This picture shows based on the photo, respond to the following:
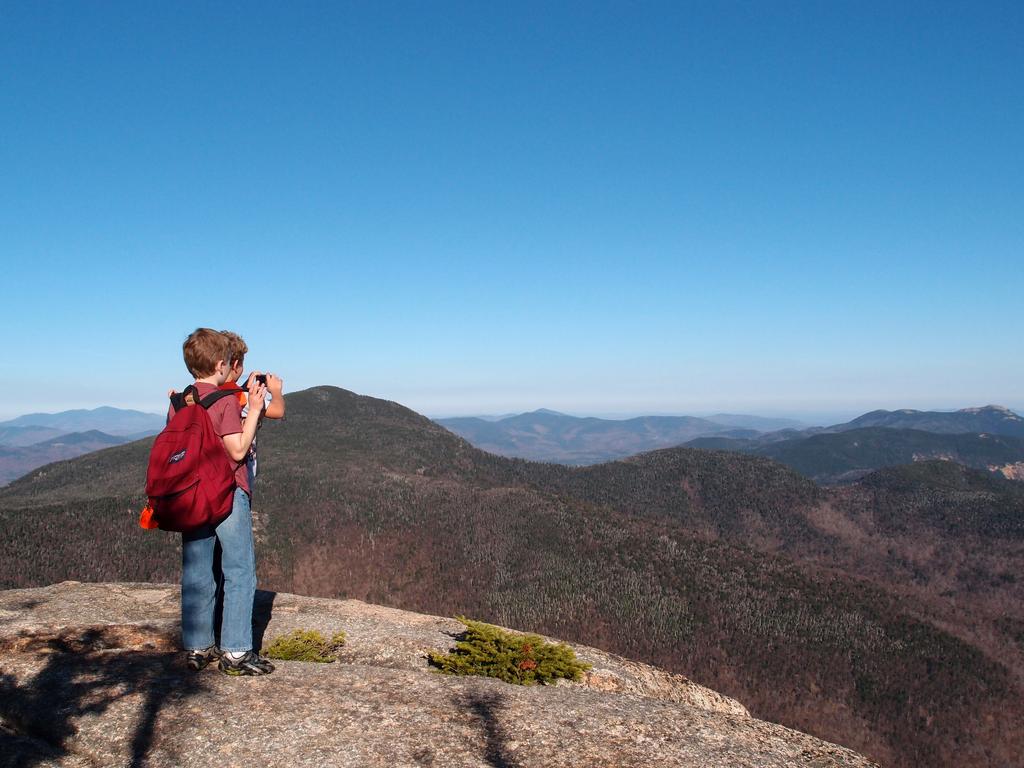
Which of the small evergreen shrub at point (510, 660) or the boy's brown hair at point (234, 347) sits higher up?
the boy's brown hair at point (234, 347)

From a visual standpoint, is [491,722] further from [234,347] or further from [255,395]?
[234,347]

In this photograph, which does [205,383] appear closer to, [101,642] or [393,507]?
[101,642]

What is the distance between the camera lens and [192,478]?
7867mm

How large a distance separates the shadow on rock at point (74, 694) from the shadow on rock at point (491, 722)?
140 inches

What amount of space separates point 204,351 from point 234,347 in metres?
0.43

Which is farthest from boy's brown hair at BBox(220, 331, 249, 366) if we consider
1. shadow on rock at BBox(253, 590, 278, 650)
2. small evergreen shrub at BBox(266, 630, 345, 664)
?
shadow on rock at BBox(253, 590, 278, 650)

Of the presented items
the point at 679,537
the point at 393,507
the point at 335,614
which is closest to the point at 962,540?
the point at 679,537

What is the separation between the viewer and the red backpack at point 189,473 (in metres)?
7.74

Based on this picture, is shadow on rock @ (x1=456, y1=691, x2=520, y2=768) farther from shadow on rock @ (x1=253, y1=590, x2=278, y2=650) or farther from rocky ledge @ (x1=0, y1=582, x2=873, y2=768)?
shadow on rock @ (x1=253, y1=590, x2=278, y2=650)

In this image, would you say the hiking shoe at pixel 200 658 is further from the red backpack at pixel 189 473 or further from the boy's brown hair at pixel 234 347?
the boy's brown hair at pixel 234 347

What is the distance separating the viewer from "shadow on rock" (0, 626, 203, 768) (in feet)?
22.0

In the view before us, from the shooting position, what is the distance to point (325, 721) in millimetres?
7469

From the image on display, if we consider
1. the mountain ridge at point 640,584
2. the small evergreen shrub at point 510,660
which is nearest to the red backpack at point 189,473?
the small evergreen shrub at point 510,660

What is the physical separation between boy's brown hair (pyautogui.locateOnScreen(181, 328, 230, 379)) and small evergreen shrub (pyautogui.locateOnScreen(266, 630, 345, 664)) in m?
4.91
